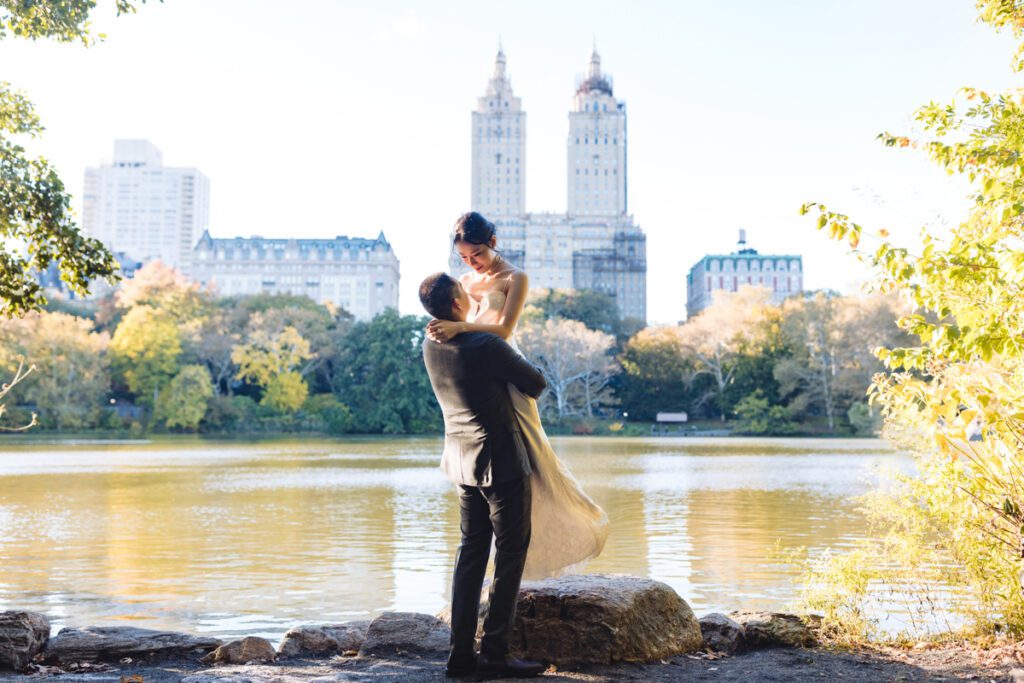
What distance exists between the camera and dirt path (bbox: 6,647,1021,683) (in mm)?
3557

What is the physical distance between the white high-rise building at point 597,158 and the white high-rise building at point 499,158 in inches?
258

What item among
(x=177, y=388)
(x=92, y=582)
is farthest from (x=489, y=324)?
(x=177, y=388)

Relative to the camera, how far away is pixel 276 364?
48.8 metres

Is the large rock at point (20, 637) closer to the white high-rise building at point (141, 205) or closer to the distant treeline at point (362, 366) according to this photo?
the distant treeline at point (362, 366)

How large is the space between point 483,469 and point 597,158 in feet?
390

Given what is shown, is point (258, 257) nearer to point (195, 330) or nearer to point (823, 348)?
point (195, 330)

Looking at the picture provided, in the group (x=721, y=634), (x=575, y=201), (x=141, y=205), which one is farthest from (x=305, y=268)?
(x=721, y=634)

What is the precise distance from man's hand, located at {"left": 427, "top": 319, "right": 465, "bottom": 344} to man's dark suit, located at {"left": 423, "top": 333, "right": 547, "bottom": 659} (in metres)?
0.03

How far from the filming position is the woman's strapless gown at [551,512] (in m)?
3.67

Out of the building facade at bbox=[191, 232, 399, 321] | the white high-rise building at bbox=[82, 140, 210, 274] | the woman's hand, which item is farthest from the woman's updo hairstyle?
the white high-rise building at bbox=[82, 140, 210, 274]

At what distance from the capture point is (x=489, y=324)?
3.59 m

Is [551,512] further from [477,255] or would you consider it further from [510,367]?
[477,255]

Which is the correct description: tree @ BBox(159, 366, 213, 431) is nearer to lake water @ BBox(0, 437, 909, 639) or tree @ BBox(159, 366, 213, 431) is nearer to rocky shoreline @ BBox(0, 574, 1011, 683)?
lake water @ BBox(0, 437, 909, 639)

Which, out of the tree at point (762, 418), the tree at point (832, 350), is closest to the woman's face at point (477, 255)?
the tree at point (832, 350)
